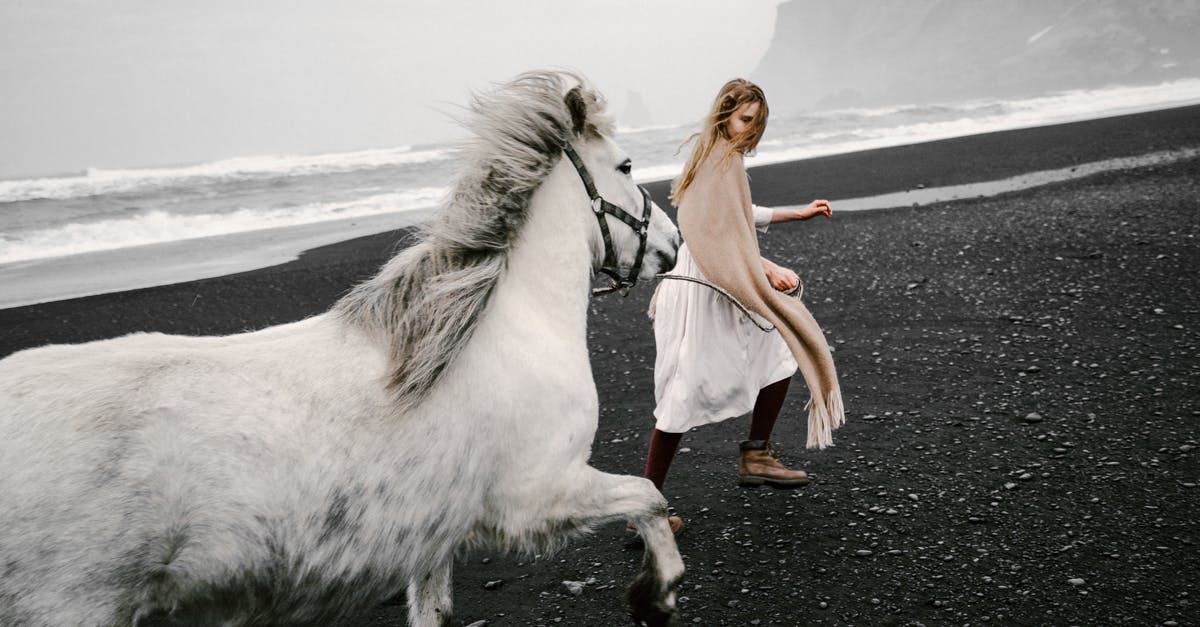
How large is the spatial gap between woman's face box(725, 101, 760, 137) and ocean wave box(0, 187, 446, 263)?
14366 millimetres

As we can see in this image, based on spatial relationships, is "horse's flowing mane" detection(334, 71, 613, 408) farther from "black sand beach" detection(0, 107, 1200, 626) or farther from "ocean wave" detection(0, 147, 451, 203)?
"ocean wave" detection(0, 147, 451, 203)

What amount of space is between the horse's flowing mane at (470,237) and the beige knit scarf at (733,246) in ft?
3.38

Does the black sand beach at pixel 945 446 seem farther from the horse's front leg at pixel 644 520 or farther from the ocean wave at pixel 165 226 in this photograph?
the ocean wave at pixel 165 226

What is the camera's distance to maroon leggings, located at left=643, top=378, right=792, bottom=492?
415 cm

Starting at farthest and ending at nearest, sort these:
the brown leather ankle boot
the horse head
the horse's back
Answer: the brown leather ankle boot → the horse head → the horse's back

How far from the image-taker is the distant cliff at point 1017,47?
104500 millimetres

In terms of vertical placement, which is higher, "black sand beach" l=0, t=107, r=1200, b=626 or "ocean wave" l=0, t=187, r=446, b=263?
"ocean wave" l=0, t=187, r=446, b=263

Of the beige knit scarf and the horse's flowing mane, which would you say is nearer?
the horse's flowing mane

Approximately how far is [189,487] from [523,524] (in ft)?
3.37

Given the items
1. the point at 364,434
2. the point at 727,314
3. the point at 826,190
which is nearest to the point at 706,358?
the point at 727,314

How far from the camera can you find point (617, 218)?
3.13 m

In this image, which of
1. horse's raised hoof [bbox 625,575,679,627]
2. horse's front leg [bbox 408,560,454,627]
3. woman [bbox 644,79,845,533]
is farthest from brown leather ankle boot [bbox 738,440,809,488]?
horse's front leg [bbox 408,560,454,627]

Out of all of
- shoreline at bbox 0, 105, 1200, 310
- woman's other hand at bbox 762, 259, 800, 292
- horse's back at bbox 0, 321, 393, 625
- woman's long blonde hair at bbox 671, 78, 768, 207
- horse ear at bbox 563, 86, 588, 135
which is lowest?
shoreline at bbox 0, 105, 1200, 310

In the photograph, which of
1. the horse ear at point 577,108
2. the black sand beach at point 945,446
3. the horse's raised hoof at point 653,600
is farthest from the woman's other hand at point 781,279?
→ the horse's raised hoof at point 653,600
